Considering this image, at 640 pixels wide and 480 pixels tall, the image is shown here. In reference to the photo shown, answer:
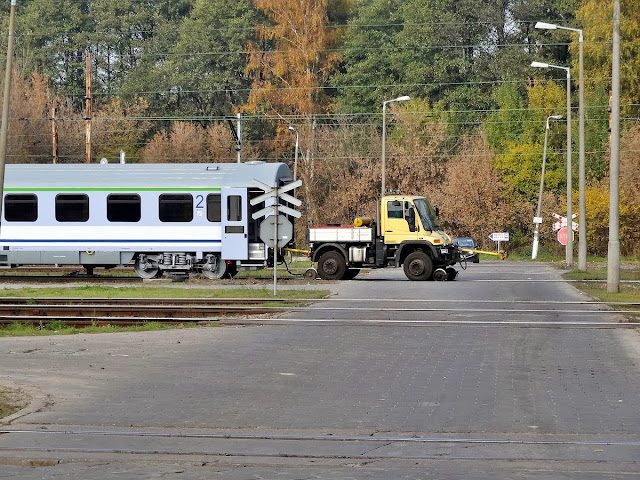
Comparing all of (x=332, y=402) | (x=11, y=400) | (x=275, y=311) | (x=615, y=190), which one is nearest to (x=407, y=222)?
(x=615, y=190)

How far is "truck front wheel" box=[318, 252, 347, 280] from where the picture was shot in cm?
3812

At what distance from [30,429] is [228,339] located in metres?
8.17

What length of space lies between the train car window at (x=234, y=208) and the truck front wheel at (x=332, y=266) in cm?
310

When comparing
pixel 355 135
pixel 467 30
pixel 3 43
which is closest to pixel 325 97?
pixel 355 135

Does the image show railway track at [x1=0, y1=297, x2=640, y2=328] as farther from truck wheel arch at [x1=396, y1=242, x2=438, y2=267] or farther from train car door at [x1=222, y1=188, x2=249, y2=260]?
truck wheel arch at [x1=396, y1=242, x2=438, y2=267]

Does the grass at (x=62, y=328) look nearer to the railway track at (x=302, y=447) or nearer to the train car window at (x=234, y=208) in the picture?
the railway track at (x=302, y=447)

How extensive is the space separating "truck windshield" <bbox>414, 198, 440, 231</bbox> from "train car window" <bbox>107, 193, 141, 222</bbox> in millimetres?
8686

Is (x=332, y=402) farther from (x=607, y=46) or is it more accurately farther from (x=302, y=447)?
(x=607, y=46)

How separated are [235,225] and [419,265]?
233 inches

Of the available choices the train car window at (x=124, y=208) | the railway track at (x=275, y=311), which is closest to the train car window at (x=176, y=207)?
the train car window at (x=124, y=208)

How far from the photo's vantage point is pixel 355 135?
8181 cm

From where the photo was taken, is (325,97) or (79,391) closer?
(79,391)

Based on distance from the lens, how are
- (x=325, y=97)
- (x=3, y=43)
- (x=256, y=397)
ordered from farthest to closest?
(x=3, y=43) < (x=325, y=97) < (x=256, y=397)

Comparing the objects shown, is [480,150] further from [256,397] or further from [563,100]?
[256,397]
